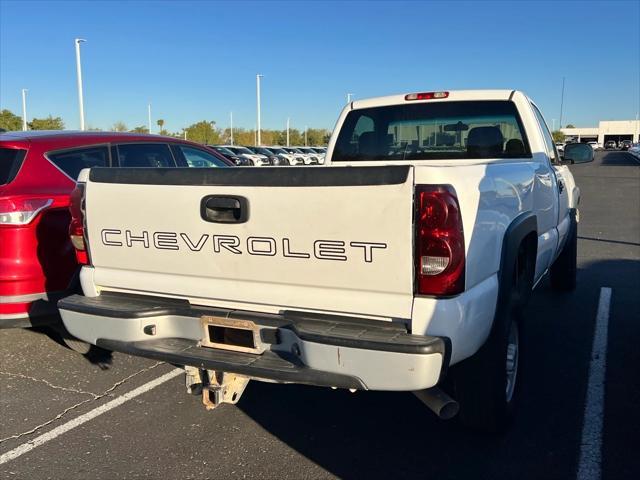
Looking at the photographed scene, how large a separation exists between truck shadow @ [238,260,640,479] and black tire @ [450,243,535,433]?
0.18 metres

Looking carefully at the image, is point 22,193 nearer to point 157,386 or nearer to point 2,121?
point 157,386

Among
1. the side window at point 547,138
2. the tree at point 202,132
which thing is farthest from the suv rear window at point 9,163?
the tree at point 202,132

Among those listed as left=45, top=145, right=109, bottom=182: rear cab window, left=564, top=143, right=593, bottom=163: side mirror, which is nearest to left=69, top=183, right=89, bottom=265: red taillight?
left=45, top=145, right=109, bottom=182: rear cab window

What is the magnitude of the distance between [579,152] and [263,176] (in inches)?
Answer: 151

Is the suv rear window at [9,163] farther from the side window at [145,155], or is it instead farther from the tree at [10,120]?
the tree at [10,120]

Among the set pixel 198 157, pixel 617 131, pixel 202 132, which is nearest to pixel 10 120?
pixel 202 132

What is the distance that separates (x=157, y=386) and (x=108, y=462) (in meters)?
1.03

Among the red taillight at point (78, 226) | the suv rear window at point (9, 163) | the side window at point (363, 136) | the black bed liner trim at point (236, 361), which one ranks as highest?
the side window at point (363, 136)

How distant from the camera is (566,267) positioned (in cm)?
643

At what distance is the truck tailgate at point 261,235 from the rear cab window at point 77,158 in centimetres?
168

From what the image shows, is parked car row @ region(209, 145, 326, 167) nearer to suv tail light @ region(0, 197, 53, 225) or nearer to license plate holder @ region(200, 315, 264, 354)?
suv tail light @ region(0, 197, 53, 225)

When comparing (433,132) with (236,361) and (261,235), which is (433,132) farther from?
(236,361)

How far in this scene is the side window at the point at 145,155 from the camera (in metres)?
5.51

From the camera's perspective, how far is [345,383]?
257 cm
